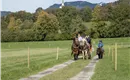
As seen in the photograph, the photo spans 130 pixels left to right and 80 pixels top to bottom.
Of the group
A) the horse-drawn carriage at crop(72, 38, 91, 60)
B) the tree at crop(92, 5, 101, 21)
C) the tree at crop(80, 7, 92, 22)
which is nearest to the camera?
the horse-drawn carriage at crop(72, 38, 91, 60)

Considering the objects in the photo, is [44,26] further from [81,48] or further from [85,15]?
[81,48]

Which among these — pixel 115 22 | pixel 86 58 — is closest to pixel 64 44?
pixel 115 22

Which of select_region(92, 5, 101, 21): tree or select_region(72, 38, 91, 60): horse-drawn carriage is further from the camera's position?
select_region(92, 5, 101, 21): tree

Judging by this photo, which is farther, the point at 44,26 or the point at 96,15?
the point at 96,15

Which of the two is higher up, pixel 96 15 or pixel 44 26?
pixel 96 15

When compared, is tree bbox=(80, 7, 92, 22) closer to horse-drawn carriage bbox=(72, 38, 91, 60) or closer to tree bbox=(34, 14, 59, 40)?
tree bbox=(34, 14, 59, 40)

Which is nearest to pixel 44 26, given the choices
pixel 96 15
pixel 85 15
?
pixel 96 15

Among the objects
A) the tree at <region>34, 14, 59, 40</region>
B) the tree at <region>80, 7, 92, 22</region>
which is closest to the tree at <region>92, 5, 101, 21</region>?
the tree at <region>34, 14, 59, 40</region>

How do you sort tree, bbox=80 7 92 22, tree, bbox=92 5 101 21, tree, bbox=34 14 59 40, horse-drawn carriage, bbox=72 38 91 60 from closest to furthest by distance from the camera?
1. horse-drawn carriage, bbox=72 38 91 60
2. tree, bbox=34 14 59 40
3. tree, bbox=92 5 101 21
4. tree, bbox=80 7 92 22

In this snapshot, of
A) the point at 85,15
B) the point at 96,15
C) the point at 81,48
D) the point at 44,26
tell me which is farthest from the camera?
the point at 85,15

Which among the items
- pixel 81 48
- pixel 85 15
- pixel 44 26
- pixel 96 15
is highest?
pixel 85 15

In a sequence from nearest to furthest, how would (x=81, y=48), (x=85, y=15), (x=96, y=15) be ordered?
1. (x=81, y=48)
2. (x=96, y=15)
3. (x=85, y=15)

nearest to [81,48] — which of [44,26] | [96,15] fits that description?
[44,26]

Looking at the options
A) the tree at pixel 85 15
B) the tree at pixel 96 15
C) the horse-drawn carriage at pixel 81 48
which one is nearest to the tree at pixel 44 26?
the tree at pixel 96 15
